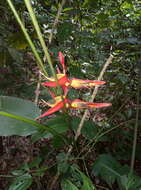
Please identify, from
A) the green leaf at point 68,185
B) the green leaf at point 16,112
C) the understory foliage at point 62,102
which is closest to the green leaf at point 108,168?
the understory foliage at point 62,102

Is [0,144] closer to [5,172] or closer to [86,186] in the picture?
[5,172]

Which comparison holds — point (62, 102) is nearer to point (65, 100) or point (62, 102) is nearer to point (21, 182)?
point (65, 100)

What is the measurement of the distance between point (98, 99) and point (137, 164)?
44 centimetres

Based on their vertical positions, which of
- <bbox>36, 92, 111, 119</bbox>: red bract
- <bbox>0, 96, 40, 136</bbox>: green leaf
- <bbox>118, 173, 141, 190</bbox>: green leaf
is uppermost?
<bbox>36, 92, 111, 119</bbox>: red bract

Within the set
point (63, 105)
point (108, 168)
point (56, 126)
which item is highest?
point (63, 105)

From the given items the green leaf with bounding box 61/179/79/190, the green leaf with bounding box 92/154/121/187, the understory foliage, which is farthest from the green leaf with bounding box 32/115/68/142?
the green leaf with bounding box 92/154/121/187

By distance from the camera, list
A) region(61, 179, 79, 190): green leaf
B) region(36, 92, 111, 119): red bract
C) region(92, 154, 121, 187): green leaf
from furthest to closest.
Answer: region(92, 154, 121, 187): green leaf, region(61, 179, 79, 190): green leaf, region(36, 92, 111, 119): red bract

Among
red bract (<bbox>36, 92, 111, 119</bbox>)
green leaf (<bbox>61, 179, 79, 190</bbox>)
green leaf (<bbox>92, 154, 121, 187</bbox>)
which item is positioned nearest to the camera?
red bract (<bbox>36, 92, 111, 119</bbox>)

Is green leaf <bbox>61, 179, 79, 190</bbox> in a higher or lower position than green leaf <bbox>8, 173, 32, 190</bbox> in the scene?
higher

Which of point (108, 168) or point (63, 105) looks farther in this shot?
point (108, 168)

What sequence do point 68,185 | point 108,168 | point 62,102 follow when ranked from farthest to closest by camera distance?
point 108,168 → point 68,185 → point 62,102

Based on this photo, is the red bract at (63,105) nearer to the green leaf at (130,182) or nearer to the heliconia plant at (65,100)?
the heliconia plant at (65,100)

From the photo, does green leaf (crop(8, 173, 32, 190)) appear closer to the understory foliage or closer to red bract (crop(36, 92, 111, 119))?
the understory foliage

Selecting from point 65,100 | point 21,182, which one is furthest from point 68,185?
point 65,100
